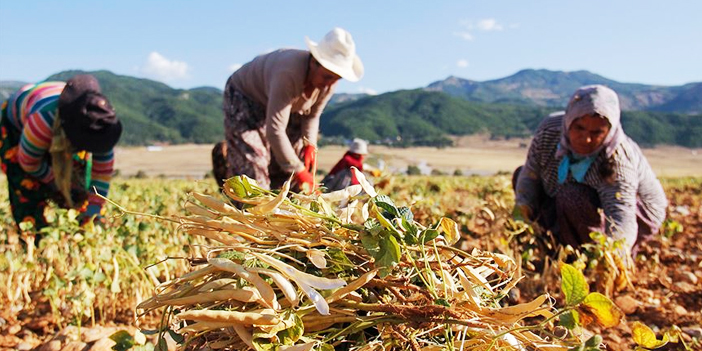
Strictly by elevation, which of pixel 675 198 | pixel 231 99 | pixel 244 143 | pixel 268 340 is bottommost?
pixel 675 198

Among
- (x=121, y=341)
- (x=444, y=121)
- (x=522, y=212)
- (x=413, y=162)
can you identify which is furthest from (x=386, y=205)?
(x=444, y=121)

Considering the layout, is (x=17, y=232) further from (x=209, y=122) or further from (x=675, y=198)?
(x=209, y=122)

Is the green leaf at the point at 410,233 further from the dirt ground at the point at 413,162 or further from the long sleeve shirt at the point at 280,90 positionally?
the dirt ground at the point at 413,162

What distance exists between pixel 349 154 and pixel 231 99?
41.1 inches

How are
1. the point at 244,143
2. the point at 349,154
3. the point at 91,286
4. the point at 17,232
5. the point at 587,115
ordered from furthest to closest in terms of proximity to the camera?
the point at 349,154 → the point at 244,143 → the point at 17,232 → the point at 587,115 → the point at 91,286

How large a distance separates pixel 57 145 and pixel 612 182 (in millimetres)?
2694

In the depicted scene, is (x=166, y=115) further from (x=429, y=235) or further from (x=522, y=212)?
(x=429, y=235)

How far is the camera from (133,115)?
68.8 meters

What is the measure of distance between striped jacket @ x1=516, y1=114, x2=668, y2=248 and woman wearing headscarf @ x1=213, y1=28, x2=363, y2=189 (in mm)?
1092

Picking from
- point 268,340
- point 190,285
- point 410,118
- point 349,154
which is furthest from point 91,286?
point 410,118

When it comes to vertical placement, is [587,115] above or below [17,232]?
above

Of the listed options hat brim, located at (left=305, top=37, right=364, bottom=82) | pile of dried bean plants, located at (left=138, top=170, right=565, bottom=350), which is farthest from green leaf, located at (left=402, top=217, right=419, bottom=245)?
hat brim, located at (left=305, top=37, right=364, bottom=82)

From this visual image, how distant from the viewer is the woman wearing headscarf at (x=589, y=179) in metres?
2.53

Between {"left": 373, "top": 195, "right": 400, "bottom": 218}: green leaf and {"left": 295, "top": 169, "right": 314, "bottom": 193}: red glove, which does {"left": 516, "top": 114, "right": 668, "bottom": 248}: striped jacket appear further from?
{"left": 373, "top": 195, "right": 400, "bottom": 218}: green leaf
